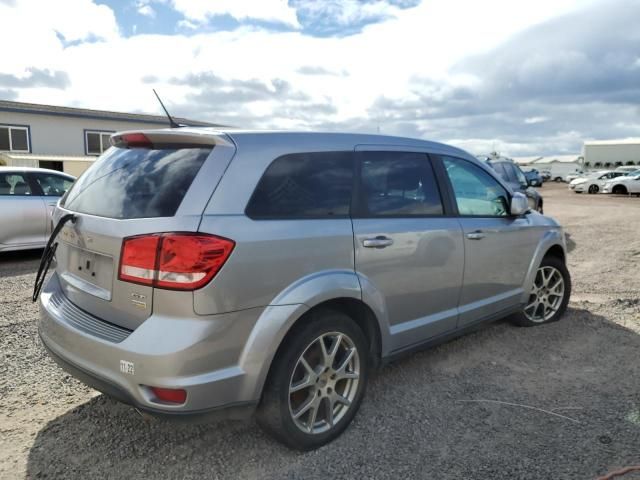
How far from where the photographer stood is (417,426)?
10.6 feet

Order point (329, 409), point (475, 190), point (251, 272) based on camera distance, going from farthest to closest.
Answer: point (475, 190) < point (329, 409) < point (251, 272)

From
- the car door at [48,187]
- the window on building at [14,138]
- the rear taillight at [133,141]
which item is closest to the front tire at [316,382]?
the rear taillight at [133,141]

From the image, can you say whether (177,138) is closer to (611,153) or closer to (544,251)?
(544,251)

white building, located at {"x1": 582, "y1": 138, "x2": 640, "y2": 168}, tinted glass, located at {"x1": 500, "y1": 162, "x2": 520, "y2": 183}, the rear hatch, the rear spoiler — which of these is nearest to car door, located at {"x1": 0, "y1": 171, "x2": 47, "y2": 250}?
the rear hatch

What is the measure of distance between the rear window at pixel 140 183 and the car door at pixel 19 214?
18.2ft

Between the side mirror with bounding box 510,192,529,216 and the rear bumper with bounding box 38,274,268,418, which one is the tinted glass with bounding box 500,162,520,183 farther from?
the rear bumper with bounding box 38,274,268,418

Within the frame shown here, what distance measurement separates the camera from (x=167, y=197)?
2561 mm

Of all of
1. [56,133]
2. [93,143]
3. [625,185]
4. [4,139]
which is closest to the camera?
[4,139]

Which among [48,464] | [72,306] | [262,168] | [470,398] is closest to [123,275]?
[72,306]

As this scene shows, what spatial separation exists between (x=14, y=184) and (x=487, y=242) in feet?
23.4

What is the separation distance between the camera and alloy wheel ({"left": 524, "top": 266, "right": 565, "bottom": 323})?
4949 mm

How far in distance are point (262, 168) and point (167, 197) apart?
502mm

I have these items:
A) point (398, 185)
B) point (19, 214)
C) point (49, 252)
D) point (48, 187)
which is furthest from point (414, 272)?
point (48, 187)

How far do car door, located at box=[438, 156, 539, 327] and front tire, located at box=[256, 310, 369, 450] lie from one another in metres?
1.18
